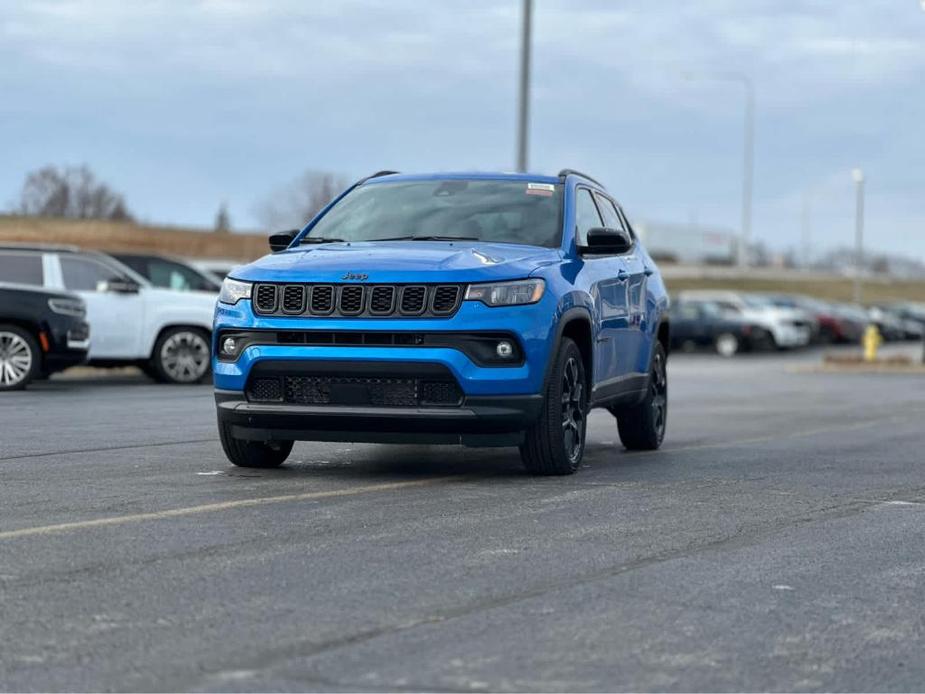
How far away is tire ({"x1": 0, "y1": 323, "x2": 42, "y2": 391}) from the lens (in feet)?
61.6

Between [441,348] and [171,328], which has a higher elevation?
[441,348]

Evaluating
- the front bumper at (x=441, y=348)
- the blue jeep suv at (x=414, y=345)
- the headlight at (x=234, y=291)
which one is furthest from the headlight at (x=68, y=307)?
the front bumper at (x=441, y=348)

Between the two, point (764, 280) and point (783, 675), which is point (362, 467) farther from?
point (764, 280)

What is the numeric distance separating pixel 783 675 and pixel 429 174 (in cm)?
678

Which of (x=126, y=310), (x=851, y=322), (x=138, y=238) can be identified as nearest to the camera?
(x=126, y=310)

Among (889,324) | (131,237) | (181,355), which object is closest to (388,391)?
(181,355)

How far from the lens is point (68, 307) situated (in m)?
19.2

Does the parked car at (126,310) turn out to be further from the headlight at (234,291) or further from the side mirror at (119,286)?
the headlight at (234,291)

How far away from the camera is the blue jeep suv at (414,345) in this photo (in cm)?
948

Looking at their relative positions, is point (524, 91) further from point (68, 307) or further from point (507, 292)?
point (507, 292)

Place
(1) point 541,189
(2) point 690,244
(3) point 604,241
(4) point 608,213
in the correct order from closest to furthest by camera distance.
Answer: (3) point 604,241 < (1) point 541,189 < (4) point 608,213 < (2) point 690,244

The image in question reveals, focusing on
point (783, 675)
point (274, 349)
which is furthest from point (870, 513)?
point (783, 675)

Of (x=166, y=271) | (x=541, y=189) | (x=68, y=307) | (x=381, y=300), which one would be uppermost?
(x=541, y=189)

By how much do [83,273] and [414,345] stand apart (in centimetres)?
1269
